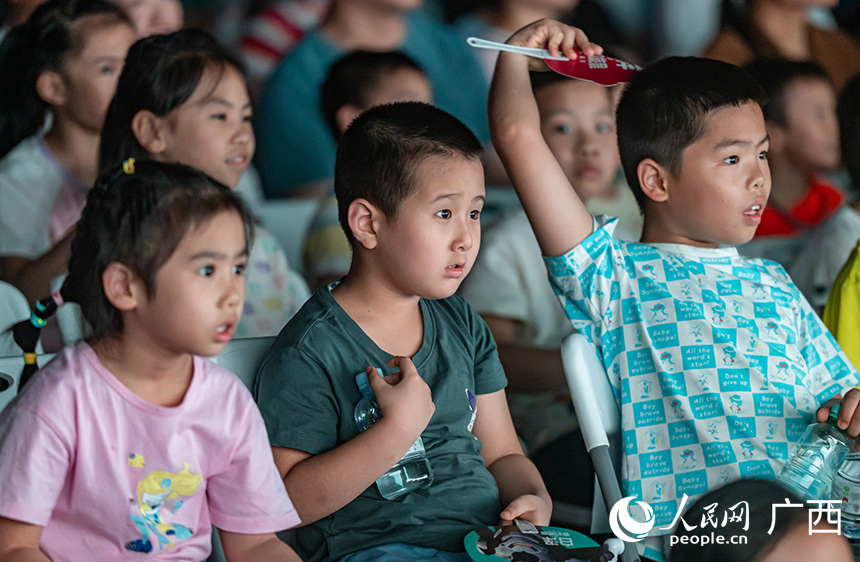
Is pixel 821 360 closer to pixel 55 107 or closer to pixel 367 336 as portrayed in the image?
pixel 367 336

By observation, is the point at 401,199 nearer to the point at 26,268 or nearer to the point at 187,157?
the point at 187,157

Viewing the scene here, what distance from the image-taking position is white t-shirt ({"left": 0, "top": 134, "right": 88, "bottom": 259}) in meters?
2.03

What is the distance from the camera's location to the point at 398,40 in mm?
3352

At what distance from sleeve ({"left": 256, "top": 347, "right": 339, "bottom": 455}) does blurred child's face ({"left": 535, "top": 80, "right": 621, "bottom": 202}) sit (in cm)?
118

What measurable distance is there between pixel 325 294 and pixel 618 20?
11.0 feet

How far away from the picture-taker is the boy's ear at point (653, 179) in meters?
1.52

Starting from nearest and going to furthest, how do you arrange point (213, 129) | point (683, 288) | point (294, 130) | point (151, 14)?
point (683, 288), point (213, 129), point (151, 14), point (294, 130)

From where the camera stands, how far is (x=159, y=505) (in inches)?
40.4

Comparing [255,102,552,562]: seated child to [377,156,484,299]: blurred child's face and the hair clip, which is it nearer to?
[377,156,484,299]: blurred child's face

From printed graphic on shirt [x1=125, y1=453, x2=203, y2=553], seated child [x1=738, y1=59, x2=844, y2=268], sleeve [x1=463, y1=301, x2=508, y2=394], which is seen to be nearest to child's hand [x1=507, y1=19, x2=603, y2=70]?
sleeve [x1=463, y1=301, x2=508, y2=394]

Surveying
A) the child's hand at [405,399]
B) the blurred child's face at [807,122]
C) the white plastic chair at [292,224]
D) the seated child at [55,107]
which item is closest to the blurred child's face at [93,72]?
the seated child at [55,107]

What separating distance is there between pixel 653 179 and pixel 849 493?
23.8 inches

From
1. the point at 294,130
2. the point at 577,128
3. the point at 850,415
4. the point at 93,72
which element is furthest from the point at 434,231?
the point at 294,130

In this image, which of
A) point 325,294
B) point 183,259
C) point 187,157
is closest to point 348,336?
point 325,294
